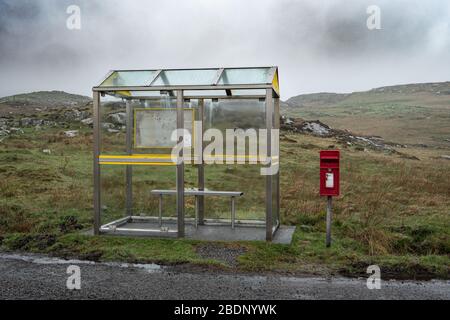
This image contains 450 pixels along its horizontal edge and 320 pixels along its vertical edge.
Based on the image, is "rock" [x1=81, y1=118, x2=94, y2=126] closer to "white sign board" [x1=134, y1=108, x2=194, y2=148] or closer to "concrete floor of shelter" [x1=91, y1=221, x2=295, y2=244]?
"concrete floor of shelter" [x1=91, y1=221, x2=295, y2=244]

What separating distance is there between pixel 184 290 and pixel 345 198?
30.1ft

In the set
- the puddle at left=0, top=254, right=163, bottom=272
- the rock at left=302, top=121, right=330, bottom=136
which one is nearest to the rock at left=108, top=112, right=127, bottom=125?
the puddle at left=0, top=254, right=163, bottom=272

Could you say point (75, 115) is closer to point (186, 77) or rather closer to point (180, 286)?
point (186, 77)

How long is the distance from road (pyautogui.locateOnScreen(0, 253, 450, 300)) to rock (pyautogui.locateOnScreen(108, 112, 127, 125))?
344 cm

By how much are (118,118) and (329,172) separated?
180 inches

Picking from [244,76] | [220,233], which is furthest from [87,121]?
[244,76]

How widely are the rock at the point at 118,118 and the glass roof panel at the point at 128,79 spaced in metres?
0.66

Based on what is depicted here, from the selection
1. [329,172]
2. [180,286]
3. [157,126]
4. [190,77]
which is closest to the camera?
[180,286]

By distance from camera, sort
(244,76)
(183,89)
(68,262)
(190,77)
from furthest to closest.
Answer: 1. (190,77)
2. (244,76)
3. (183,89)
4. (68,262)

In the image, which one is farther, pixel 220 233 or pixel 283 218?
pixel 283 218

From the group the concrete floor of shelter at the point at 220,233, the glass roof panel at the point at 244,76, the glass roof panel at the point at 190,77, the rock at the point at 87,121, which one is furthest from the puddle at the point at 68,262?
the rock at the point at 87,121

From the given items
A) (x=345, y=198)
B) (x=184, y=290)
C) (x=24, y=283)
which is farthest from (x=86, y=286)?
(x=345, y=198)

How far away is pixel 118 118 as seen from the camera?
10414 mm

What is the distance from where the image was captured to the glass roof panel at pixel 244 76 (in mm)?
9133
